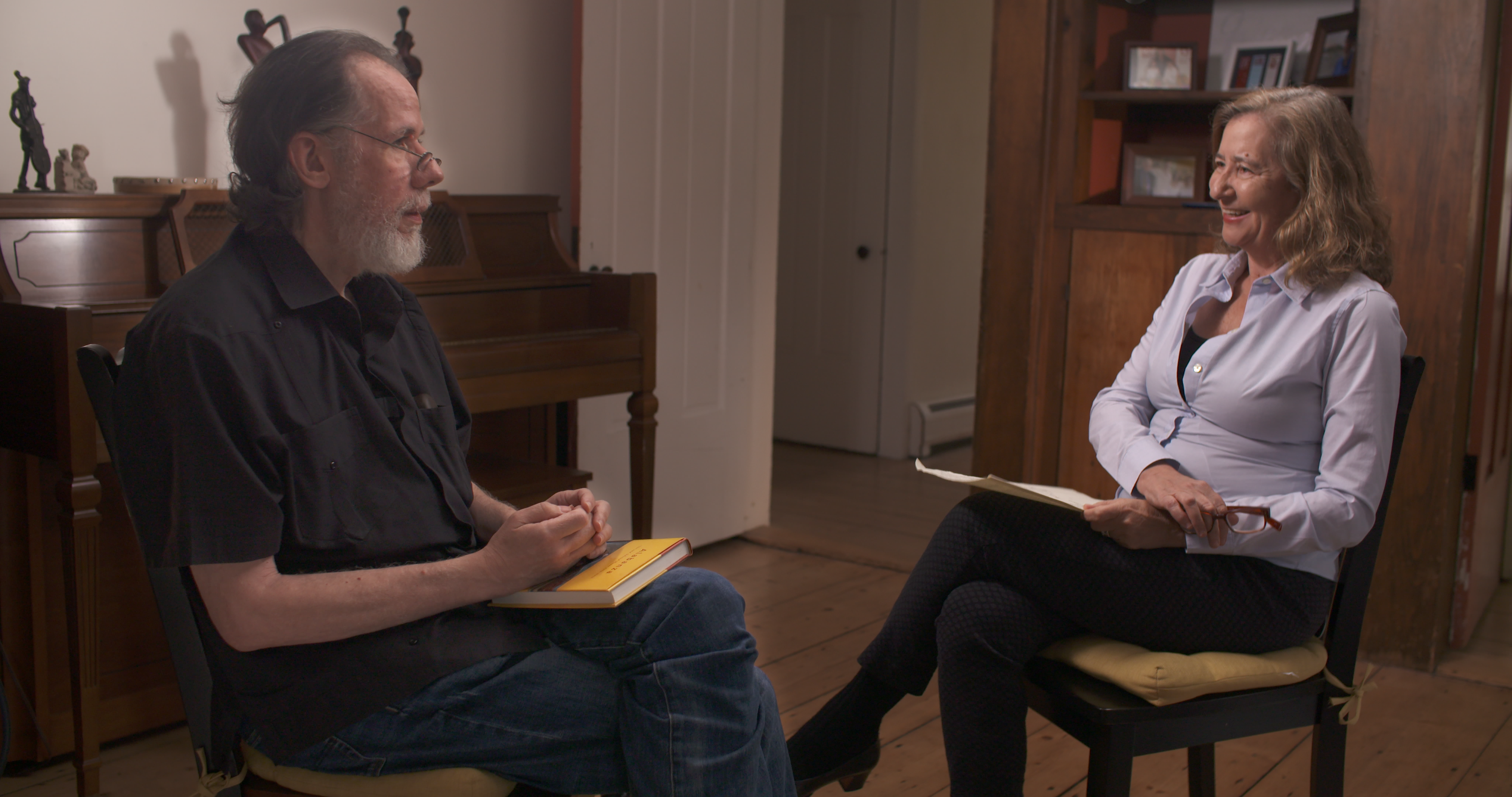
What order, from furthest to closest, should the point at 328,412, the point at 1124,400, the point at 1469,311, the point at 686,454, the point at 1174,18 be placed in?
the point at 686,454, the point at 1174,18, the point at 1469,311, the point at 1124,400, the point at 328,412

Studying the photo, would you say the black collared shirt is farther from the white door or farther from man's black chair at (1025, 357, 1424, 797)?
the white door

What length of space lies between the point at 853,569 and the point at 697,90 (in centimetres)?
146

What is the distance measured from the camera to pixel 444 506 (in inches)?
52.4

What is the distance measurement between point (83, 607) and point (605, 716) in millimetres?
1192

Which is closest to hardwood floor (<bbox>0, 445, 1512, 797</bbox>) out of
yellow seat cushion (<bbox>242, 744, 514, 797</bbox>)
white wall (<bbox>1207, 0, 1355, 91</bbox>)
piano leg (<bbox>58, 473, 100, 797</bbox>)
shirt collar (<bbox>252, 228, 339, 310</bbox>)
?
piano leg (<bbox>58, 473, 100, 797</bbox>)

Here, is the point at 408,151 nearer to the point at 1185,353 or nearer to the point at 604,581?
the point at 604,581

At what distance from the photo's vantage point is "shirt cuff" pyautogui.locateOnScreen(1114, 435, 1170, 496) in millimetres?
1689

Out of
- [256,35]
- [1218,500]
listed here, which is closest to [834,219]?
[256,35]

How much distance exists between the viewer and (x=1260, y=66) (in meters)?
3.03

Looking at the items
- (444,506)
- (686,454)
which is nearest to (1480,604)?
(686,454)

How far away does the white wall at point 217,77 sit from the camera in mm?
2287

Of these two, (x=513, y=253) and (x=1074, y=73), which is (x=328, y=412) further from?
(x=1074, y=73)

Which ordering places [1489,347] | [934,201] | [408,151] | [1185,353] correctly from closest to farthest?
[408,151]
[1185,353]
[1489,347]
[934,201]

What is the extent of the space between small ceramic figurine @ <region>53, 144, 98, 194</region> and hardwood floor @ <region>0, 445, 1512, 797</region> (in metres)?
1.06
